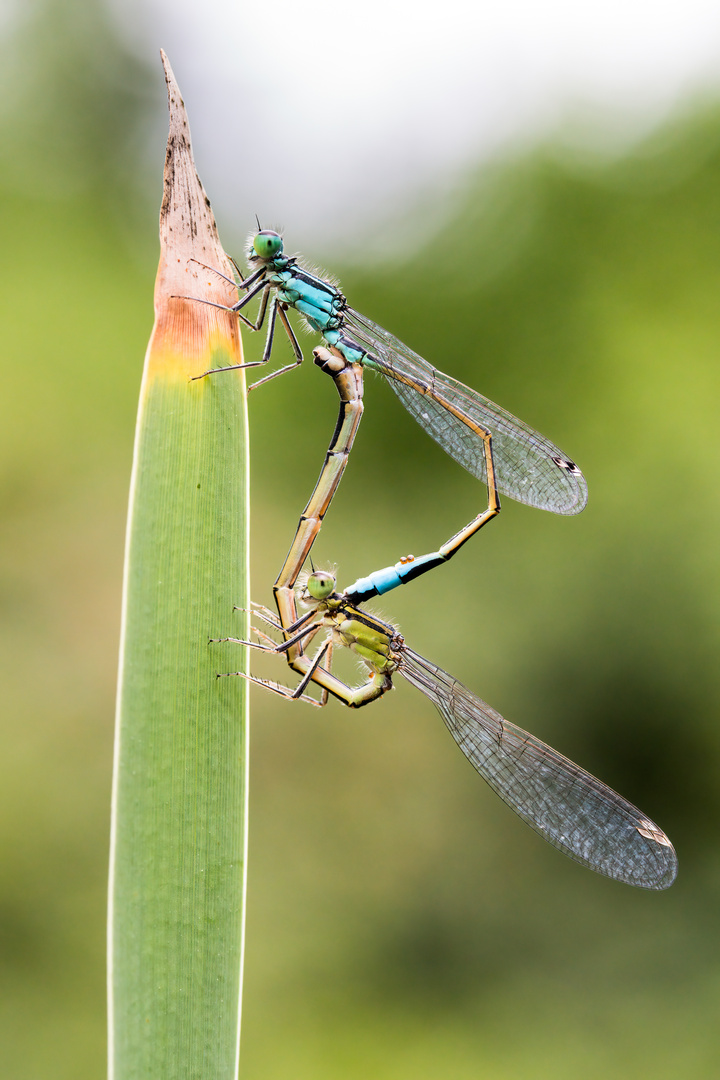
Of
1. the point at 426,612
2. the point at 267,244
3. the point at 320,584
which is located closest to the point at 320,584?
the point at 320,584

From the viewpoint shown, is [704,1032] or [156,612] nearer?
[156,612]

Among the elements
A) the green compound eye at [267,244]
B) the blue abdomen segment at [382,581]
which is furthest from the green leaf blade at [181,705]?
the blue abdomen segment at [382,581]

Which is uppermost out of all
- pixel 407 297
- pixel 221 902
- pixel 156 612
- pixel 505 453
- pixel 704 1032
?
pixel 407 297

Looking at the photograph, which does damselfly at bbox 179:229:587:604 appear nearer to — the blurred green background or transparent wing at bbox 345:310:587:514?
transparent wing at bbox 345:310:587:514

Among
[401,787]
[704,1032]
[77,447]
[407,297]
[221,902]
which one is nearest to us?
[221,902]

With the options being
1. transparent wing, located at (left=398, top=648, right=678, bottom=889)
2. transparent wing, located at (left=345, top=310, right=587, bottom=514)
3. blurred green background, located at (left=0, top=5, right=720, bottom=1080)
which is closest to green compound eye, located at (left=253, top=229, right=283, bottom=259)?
transparent wing, located at (left=345, top=310, right=587, bottom=514)

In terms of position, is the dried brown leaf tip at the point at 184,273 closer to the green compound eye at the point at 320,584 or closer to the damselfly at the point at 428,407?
the damselfly at the point at 428,407

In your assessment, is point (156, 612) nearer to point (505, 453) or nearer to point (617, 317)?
point (505, 453)

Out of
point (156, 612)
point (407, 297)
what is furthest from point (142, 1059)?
point (407, 297)
